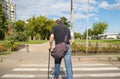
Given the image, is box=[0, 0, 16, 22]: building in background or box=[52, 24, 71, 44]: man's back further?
box=[0, 0, 16, 22]: building in background

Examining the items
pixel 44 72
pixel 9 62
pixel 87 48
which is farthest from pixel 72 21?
Answer: pixel 44 72

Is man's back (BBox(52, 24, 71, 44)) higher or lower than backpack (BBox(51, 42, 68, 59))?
higher

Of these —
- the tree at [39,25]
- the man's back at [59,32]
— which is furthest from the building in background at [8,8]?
the man's back at [59,32]

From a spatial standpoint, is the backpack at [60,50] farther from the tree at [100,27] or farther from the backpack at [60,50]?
the tree at [100,27]

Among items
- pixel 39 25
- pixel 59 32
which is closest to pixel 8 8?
pixel 39 25

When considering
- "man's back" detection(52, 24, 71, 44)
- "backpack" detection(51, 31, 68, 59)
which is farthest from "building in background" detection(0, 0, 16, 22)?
"backpack" detection(51, 31, 68, 59)

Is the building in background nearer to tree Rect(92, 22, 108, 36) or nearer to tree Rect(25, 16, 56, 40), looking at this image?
tree Rect(25, 16, 56, 40)

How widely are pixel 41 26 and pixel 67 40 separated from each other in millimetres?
81518

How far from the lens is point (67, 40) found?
354 inches

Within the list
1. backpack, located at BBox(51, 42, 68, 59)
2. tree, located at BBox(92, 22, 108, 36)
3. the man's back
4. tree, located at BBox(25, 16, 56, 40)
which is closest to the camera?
backpack, located at BBox(51, 42, 68, 59)

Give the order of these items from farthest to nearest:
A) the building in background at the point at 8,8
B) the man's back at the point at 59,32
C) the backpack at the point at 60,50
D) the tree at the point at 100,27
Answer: the tree at the point at 100,27 → the building in background at the point at 8,8 → the man's back at the point at 59,32 → the backpack at the point at 60,50

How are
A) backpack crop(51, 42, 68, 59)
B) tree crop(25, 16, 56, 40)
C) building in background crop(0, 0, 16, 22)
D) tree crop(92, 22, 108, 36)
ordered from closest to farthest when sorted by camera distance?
backpack crop(51, 42, 68, 59) → building in background crop(0, 0, 16, 22) → tree crop(25, 16, 56, 40) → tree crop(92, 22, 108, 36)

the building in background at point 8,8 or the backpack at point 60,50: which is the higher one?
the building in background at point 8,8

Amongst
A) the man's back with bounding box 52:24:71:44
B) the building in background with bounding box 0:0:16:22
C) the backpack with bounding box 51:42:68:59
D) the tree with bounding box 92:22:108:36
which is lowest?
the tree with bounding box 92:22:108:36
